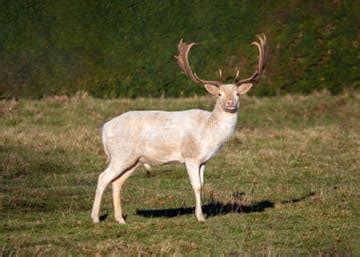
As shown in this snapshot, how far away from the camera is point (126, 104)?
27.2 metres

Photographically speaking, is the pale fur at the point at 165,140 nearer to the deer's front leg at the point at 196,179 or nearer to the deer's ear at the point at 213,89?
the deer's front leg at the point at 196,179

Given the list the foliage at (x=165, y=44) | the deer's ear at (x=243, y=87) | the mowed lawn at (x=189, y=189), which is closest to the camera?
the mowed lawn at (x=189, y=189)

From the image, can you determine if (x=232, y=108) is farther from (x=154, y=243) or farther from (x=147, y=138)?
(x=154, y=243)

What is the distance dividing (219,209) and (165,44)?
19.2 meters

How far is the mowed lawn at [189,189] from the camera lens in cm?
1212

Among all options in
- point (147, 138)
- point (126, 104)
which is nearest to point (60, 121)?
point (126, 104)

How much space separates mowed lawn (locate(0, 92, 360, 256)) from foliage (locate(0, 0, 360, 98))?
17.4 feet

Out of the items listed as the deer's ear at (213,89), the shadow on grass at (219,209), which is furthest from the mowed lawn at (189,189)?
the deer's ear at (213,89)

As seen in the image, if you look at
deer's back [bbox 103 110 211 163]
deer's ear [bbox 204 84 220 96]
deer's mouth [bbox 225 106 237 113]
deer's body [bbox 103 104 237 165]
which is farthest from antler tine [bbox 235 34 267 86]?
deer's back [bbox 103 110 211 163]

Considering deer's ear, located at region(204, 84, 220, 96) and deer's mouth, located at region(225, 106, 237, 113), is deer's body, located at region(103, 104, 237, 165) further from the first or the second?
deer's ear, located at region(204, 84, 220, 96)

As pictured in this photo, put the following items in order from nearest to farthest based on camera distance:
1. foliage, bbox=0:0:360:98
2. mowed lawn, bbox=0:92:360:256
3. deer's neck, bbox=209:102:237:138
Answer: mowed lawn, bbox=0:92:360:256 → deer's neck, bbox=209:102:237:138 → foliage, bbox=0:0:360:98

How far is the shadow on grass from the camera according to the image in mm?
14516

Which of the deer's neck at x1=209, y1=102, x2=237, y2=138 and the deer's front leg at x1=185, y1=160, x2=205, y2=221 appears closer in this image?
the deer's front leg at x1=185, y1=160, x2=205, y2=221

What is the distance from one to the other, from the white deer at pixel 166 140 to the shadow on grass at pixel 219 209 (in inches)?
34.1
